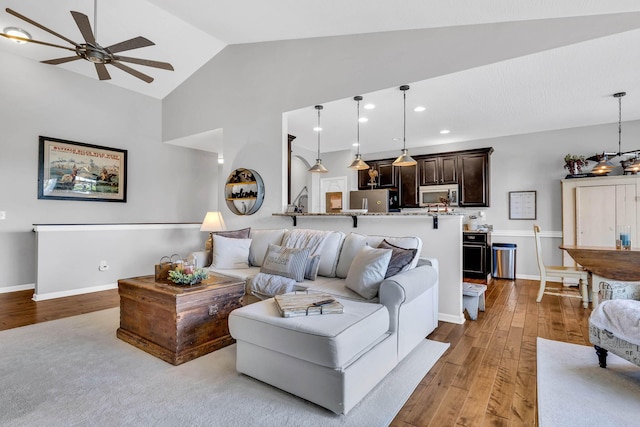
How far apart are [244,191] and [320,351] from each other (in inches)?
144

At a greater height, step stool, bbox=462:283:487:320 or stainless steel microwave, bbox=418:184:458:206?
stainless steel microwave, bbox=418:184:458:206

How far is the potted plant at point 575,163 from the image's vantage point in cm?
522

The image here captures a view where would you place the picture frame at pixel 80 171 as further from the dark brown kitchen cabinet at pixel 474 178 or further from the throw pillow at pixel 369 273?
the dark brown kitchen cabinet at pixel 474 178

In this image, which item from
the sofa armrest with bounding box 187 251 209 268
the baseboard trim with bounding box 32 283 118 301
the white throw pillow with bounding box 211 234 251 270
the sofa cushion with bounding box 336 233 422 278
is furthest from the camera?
the baseboard trim with bounding box 32 283 118 301

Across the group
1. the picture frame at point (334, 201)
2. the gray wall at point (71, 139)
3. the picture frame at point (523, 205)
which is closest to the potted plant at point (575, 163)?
the picture frame at point (523, 205)

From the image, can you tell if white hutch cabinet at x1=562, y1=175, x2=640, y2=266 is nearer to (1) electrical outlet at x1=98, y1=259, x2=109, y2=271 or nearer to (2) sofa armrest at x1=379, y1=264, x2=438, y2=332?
(2) sofa armrest at x1=379, y1=264, x2=438, y2=332

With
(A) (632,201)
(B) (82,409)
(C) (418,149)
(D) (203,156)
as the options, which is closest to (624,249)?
(A) (632,201)

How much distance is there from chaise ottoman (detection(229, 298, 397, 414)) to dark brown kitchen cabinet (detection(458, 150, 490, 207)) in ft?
16.0

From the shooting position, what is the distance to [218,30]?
4695 millimetres

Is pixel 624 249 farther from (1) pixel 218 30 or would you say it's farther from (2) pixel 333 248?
(1) pixel 218 30

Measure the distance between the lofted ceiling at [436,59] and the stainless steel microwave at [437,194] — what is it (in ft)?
3.52

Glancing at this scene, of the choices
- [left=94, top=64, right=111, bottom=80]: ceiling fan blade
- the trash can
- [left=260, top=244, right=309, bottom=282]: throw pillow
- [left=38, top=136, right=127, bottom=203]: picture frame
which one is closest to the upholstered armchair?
[left=260, top=244, right=309, bottom=282]: throw pillow

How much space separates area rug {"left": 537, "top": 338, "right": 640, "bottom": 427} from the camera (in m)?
1.77

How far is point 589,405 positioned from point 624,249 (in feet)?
9.48
